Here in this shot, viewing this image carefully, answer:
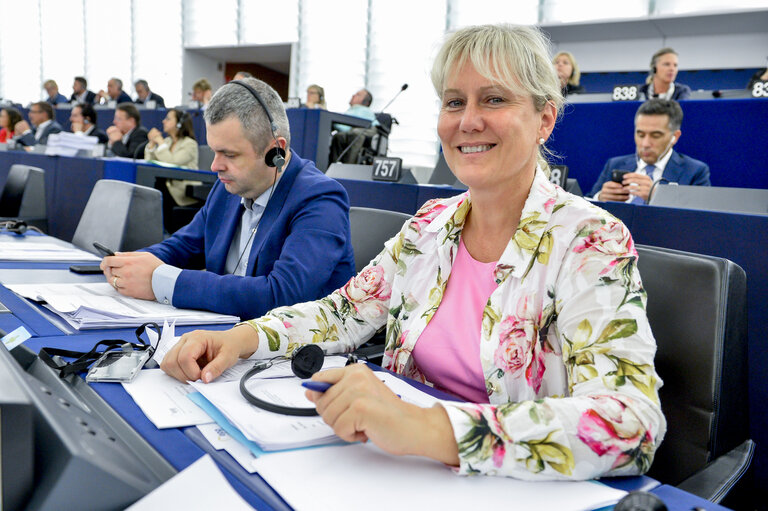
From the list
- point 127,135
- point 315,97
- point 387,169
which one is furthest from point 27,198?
point 315,97

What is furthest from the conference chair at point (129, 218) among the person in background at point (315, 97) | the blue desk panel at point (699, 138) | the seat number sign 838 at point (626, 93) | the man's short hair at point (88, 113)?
the man's short hair at point (88, 113)

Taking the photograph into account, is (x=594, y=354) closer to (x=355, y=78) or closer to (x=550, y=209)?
(x=550, y=209)

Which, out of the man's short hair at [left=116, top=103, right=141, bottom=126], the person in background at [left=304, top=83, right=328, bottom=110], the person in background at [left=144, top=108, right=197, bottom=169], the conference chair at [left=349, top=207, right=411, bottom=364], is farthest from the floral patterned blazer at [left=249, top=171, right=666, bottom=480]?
the man's short hair at [left=116, top=103, right=141, bottom=126]

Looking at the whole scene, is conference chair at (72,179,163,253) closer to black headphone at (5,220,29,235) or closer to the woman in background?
black headphone at (5,220,29,235)

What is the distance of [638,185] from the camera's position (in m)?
2.52

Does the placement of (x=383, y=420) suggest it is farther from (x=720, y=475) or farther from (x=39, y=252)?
(x=39, y=252)

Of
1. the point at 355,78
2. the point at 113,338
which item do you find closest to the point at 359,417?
the point at 113,338

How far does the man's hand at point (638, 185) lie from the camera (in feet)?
8.25

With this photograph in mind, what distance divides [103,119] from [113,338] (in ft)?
29.2

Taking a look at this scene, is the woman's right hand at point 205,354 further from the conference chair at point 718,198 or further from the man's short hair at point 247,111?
the conference chair at point 718,198

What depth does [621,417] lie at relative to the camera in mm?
651

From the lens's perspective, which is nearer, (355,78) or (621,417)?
(621,417)

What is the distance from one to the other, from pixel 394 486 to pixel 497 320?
404 millimetres

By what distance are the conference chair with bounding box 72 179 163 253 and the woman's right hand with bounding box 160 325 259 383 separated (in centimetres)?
136
